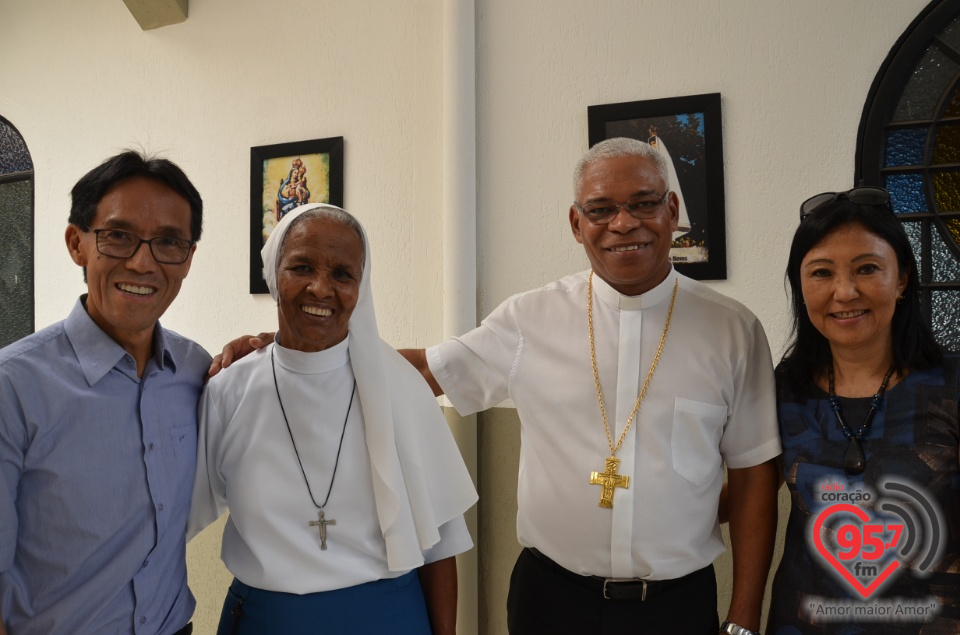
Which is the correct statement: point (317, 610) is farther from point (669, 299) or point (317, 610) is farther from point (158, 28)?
point (158, 28)

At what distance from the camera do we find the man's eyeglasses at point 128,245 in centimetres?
155

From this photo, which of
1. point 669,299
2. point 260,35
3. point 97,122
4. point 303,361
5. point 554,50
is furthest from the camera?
point 97,122

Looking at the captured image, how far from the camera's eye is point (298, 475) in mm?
1687

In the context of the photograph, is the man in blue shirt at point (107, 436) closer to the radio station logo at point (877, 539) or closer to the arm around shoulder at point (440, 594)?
the arm around shoulder at point (440, 594)

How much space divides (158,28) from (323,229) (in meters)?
2.94

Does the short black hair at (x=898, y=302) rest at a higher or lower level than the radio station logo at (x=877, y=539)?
higher

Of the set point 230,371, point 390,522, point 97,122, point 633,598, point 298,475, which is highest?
point 97,122

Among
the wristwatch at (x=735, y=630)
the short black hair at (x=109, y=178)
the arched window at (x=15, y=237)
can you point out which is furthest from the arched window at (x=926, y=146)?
the arched window at (x=15, y=237)

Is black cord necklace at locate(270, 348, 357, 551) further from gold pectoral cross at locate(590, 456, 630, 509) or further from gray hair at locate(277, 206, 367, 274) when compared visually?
gold pectoral cross at locate(590, 456, 630, 509)

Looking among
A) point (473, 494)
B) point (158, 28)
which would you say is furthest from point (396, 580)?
point (158, 28)

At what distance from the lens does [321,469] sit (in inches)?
66.7

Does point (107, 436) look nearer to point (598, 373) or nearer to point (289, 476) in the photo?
point (289, 476)

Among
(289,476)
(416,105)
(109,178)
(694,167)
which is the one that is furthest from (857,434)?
(416,105)

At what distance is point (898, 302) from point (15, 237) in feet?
15.2
